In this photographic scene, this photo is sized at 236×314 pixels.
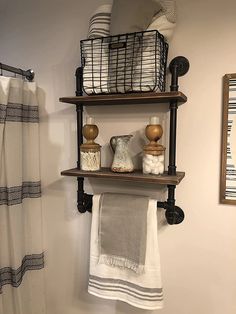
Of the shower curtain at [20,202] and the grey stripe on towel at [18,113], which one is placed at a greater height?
the grey stripe on towel at [18,113]

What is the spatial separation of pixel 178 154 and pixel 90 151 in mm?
346

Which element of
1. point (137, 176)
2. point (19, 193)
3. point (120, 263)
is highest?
point (137, 176)

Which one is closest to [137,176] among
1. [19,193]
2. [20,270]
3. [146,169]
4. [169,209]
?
[146,169]

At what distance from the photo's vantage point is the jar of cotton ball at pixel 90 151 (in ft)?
3.31

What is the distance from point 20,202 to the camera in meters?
1.16

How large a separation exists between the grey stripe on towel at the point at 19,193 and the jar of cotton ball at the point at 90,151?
33 centimetres

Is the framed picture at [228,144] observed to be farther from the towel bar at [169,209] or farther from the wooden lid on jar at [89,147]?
the wooden lid on jar at [89,147]

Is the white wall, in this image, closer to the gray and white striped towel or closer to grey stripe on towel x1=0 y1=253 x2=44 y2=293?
grey stripe on towel x1=0 y1=253 x2=44 y2=293

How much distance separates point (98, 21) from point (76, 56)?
9.2 inches

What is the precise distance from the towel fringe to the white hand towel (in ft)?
0.06

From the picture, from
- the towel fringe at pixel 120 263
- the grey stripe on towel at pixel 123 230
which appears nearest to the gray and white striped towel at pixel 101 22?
the grey stripe on towel at pixel 123 230

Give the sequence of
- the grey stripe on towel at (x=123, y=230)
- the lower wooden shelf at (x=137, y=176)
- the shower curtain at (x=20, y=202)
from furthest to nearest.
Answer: the shower curtain at (x=20, y=202) → the grey stripe on towel at (x=123, y=230) → the lower wooden shelf at (x=137, y=176)

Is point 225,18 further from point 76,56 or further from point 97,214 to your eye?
point 97,214

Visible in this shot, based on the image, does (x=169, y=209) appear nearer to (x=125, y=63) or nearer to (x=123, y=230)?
(x=123, y=230)
